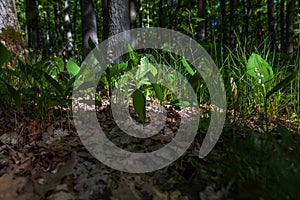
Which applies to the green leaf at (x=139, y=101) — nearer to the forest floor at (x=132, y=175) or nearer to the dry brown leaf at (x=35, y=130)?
the forest floor at (x=132, y=175)

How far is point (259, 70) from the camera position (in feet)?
6.24

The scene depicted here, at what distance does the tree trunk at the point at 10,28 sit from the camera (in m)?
2.53

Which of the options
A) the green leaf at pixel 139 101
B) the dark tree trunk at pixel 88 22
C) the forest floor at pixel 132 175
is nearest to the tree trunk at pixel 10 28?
the forest floor at pixel 132 175

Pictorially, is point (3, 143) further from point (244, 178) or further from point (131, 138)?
point (244, 178)

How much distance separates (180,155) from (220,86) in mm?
680

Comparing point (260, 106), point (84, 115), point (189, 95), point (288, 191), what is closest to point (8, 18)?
point (84, 115)

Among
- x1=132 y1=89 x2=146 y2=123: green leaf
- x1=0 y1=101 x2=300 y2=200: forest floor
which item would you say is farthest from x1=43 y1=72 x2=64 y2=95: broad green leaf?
x1=132 y1=89 x2=146 y2=123: green leaf

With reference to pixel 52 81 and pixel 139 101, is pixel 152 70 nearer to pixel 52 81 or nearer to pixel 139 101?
pixel 139 101

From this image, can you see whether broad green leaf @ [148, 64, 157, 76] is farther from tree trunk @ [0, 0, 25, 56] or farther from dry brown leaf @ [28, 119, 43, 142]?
tree trunk @ [0, 0, 25, 56]

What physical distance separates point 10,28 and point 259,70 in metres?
2.20

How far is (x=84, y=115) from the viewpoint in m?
1.84

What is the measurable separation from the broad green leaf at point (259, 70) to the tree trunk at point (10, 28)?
197 cm

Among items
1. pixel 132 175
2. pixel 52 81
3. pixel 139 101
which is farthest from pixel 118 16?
pixel 132 175

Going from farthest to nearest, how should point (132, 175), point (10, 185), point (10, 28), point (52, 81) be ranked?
point (10, 28)
point (52, 81)
point (132, 175)
point (10, 185)
